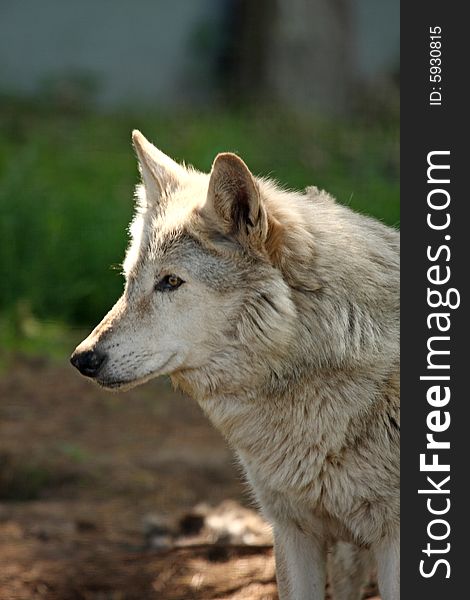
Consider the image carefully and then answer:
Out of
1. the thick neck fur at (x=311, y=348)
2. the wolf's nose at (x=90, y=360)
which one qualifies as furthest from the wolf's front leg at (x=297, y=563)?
the wolf's nose at (x=90, y=360)

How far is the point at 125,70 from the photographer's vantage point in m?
13.8

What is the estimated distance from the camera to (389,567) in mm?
3824

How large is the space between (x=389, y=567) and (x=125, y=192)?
6.65 m

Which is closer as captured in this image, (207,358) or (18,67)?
(207,358)

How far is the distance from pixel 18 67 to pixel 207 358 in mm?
10516

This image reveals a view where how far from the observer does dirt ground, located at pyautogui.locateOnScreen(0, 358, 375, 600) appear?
16.3 feet

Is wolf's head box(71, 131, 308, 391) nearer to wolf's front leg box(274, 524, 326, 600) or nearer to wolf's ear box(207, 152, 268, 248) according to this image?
wolf's ear box(207, 152, 268, 248)

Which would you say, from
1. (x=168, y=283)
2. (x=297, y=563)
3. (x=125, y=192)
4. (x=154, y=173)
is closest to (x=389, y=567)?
(x=297, y=563)

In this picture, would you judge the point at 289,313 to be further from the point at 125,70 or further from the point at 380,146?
the point at 125,70

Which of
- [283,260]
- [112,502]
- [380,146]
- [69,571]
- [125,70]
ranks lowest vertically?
[69,571]

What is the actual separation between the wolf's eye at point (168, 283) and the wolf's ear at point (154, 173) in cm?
43

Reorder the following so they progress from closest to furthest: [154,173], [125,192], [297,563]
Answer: [297,563]
[154,173]
[125,192]

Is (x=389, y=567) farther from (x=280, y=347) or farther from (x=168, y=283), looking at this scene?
(x=168, y=283)

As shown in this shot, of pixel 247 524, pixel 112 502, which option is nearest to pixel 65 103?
pixel 112 502
